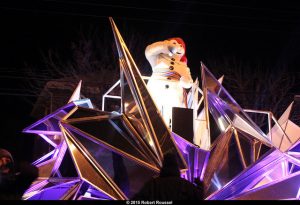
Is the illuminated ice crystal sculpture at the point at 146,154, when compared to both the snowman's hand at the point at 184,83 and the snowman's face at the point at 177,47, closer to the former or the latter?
the snowman's hand at the point at 184,83

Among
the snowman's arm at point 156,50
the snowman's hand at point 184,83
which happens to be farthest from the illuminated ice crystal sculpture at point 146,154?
the snowman's arm at point 156,50

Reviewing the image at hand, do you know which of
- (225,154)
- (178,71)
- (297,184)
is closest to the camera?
(297,184)

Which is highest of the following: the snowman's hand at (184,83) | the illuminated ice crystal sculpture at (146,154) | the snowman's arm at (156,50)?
the snowman's arm at (156,50)

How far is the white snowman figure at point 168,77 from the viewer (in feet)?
32.1

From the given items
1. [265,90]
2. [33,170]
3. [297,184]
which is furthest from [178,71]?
[265,90]

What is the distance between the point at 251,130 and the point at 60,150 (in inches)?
158

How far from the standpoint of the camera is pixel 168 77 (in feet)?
32.7

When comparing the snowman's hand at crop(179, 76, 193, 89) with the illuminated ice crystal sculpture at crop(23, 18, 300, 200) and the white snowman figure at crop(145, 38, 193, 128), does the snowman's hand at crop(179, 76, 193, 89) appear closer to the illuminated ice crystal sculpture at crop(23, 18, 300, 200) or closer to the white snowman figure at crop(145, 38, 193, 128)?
the white snowman figure at crop(145, 38, 193, 128)

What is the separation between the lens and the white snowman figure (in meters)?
9.78

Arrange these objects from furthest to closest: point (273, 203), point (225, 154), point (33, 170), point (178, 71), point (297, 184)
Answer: point (178, 71)
point (225, 154)
point (297, 184)
point (33, 170)
point (273, 203)

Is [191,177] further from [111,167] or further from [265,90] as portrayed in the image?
[265,90]

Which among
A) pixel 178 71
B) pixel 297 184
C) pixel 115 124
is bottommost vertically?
pixel 297 184

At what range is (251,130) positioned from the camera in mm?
8398

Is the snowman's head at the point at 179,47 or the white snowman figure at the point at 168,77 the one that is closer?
the white snowman figure at the point at 168,77
